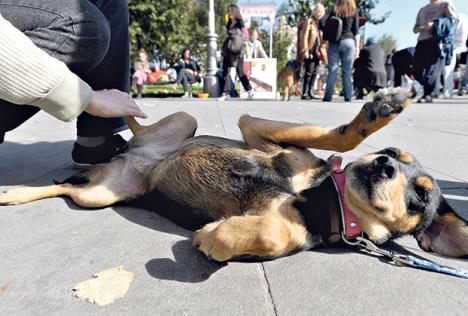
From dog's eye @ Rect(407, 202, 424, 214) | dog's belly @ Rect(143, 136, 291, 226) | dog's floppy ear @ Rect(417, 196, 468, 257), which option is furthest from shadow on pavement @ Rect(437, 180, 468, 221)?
dog's belly @ Rect(143, 136, 291, 226)

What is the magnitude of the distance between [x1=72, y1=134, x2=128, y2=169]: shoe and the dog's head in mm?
2184

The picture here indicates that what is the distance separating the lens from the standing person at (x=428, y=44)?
912cm

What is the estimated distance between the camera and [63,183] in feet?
9.25

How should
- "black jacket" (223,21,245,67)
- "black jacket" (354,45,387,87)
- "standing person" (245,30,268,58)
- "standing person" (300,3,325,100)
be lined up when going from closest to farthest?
"standing person" (300,3,325,100), "black jacket" (354,45,387,87), "black jacket" (223,21,245,67), "standing person" (245,30,268,58)

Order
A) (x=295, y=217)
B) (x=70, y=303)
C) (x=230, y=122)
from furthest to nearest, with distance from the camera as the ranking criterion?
(x=230, y=122) < (x=295, y=217) < (x=70, y=303)

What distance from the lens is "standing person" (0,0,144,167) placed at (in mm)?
1940

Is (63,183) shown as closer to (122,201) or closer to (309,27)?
(122,201)

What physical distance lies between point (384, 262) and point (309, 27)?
1024 centimetres

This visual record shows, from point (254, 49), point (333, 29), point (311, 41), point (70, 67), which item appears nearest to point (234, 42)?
point (311, 41)

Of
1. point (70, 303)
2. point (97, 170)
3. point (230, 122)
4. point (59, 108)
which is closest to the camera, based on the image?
point (70, 303)

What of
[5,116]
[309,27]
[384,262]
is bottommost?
[384,262]

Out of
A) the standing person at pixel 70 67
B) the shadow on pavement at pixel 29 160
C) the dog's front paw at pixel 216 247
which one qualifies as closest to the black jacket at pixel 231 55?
the shadow on pavement at pixel 29 160

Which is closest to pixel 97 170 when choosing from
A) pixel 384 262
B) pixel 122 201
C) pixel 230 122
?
pixel 122 201

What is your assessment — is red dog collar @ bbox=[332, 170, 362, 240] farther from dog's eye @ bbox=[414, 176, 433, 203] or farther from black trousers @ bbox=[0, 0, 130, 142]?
black trousers @ bbox=[0, 0, 130, 142]
